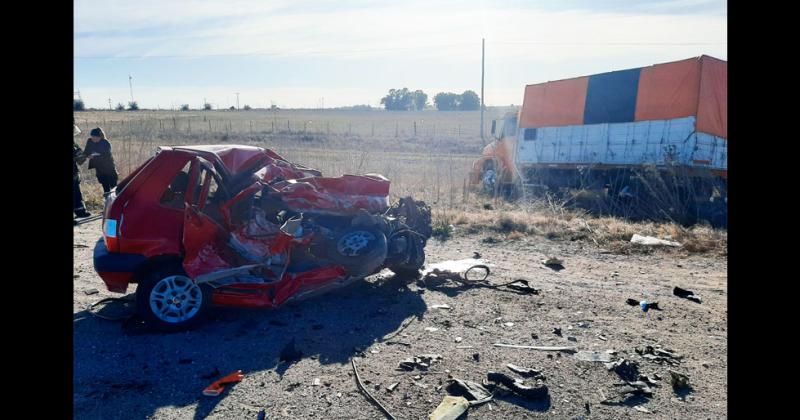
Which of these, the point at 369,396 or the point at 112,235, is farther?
the point at 112,235

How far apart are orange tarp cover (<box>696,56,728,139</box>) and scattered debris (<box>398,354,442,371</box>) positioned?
11.9 metres

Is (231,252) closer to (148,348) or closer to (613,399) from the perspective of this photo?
(148,348)

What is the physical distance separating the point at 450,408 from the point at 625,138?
44.7ft

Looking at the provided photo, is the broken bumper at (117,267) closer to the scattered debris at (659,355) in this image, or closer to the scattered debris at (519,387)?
the scattered debris at (519,387)

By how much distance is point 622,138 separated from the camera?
1619 cm

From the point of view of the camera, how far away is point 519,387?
439cm

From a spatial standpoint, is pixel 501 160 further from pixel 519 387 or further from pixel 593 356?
pixel 519 387

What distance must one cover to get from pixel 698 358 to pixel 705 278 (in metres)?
3.18

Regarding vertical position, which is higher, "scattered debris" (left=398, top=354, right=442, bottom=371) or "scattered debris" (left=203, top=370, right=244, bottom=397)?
"scattered debris" (left=398, top=354, right=442, bottom=371)

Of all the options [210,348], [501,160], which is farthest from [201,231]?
[501,160]

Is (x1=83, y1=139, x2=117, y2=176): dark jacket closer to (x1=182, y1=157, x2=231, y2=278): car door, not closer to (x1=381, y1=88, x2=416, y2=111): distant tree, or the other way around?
(x1=182, y1=157, x2=231, y2=278): car door

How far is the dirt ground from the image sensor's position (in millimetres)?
4270

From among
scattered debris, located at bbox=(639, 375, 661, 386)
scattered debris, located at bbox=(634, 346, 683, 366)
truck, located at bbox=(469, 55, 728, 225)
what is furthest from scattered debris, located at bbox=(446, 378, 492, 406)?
truck, located at bbox=(469, 55, 728, 225)
